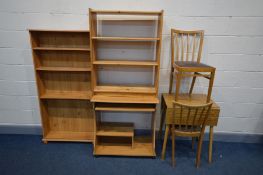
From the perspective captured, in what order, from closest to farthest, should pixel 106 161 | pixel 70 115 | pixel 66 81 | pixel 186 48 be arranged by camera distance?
pixel 106 161, pixel 186 48, pixel 66 81, pixel 70 115

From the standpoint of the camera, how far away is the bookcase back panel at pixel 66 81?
7.77ft

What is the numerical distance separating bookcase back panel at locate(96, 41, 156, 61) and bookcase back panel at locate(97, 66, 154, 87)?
13 centimetres

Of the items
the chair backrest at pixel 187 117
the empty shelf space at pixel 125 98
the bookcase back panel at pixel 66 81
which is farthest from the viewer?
the bookcase back panel at pixel 66 81

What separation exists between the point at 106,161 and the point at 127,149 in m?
0.30

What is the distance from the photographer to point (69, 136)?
2484mm

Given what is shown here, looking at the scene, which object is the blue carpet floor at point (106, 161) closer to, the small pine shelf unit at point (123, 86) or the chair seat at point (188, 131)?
the small pine shelf unit at point (123, 86)

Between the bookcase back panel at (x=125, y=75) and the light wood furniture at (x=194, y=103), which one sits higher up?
the bookcase back panel at (x=125, y=75)

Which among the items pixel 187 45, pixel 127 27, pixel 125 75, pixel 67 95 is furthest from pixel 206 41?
pixel 67 95

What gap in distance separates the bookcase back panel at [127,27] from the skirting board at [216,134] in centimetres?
136

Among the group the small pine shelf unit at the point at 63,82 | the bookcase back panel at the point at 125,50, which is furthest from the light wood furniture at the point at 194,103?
the small pine shelf unit at the point at 63,82

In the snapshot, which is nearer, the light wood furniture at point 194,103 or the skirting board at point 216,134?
the light wood furniture at point 194,103

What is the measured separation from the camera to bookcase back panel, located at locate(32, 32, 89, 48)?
7.32 ft

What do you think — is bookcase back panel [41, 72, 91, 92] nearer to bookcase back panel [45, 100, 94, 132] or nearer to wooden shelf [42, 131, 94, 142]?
bookcase back panel [45, 100, 94, 132]

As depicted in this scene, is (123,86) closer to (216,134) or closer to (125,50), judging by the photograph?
(125,50)
